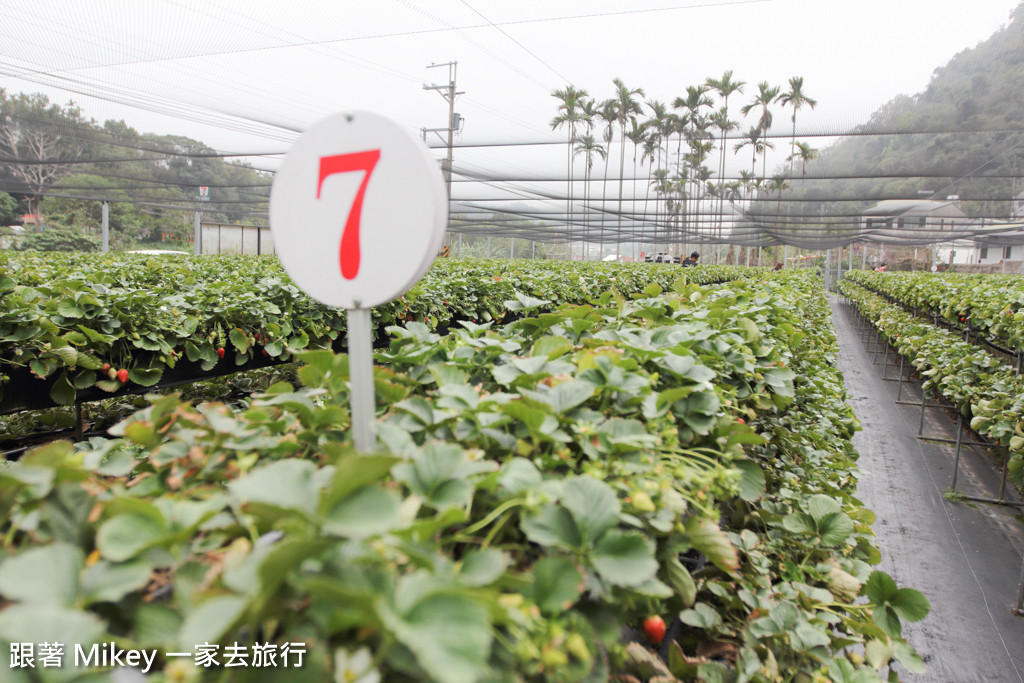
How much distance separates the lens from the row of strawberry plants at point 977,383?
4.11 meters

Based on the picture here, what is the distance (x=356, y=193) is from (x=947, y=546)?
4.50 meters

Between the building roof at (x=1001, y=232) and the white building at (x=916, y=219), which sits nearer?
the white building at (x=916, y=219)

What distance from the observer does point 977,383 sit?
17.2ft

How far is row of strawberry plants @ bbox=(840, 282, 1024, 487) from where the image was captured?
13.5 feet

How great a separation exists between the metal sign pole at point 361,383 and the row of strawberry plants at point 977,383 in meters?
4.52

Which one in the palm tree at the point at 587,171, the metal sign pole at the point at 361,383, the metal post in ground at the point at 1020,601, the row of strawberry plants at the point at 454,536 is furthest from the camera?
the palm tree at the point at 587,171

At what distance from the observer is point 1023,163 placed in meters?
11.0

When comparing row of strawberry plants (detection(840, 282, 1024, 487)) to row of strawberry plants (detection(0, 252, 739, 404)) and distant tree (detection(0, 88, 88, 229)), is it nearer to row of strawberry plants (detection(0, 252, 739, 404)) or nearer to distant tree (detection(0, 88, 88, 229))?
row of strawberry plants (detection(0, 252, 739, 404))

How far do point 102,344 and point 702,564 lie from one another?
275 centimetres

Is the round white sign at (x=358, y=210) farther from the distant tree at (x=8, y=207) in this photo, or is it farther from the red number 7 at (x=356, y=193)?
the distant tree at (x=8, y=207)

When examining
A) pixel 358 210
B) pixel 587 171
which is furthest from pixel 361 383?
pixel 587 171

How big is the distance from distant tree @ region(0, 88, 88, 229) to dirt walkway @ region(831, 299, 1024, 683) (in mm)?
11526

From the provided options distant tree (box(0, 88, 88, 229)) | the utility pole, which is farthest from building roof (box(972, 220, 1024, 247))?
distant tree (box(0, 88, 88, 229))

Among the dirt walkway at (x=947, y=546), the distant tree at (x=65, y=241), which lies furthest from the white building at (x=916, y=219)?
the distant tree at (x=65, y=241)
